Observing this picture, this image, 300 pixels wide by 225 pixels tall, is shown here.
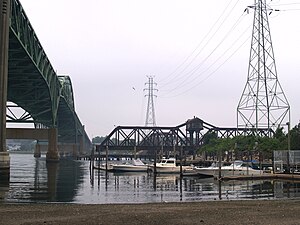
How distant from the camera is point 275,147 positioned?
10494cm

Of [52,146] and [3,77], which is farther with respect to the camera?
[52,146]

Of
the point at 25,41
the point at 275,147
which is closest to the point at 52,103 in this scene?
the point at 25,41

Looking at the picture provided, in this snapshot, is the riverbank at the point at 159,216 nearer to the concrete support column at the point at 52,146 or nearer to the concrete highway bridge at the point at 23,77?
the concrete highway bridge at the point at 23,77

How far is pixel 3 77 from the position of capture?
55812 mm

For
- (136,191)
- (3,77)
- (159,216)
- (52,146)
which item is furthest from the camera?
(52,146)

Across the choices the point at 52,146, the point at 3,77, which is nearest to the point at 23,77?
the point at 52,146

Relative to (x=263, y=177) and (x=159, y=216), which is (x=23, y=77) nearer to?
(x=263, y=177)

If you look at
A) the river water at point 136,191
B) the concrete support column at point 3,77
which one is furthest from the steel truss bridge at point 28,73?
the river water at point 136,191

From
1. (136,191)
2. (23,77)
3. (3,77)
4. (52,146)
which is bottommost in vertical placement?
(136,191)

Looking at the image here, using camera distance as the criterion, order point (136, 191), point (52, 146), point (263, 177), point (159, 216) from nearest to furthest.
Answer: point (159, 216) → point (136, 191) → point (263, 177) → point (52, 146)

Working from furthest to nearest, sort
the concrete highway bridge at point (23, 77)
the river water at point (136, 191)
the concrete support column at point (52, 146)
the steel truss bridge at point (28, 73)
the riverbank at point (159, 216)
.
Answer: the concrete support column at point (52, 146) → the steel truss bridge at point (28, 73) → the concrete highway bridge at point (23, 77) → the river water at point (136, 191) → the riverbank at point (159, 216)

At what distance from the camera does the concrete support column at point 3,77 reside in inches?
2093

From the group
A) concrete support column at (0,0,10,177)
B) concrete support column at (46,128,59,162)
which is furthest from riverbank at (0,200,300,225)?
concrete support column at (46,128,59,162)

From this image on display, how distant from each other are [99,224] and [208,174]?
57.3m
